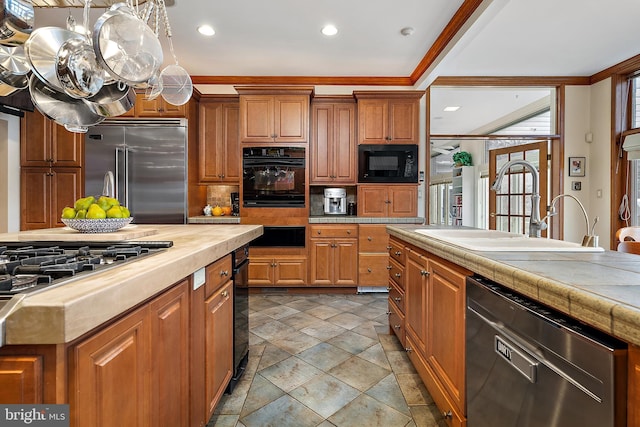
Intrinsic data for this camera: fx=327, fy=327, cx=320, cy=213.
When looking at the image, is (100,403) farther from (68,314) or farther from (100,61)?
(100,61)

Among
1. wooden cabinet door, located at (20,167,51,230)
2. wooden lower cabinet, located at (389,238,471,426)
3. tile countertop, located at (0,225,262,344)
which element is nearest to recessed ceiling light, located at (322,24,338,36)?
wooden lower cabinet, located at (389,238,471,426)

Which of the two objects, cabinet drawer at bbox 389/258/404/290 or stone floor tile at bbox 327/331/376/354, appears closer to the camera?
cabinet drawer at bbox 389/258/404/290

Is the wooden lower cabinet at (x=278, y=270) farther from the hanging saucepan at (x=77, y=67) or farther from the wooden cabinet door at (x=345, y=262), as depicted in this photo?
the hanging saucepan at (x=77, y=67)

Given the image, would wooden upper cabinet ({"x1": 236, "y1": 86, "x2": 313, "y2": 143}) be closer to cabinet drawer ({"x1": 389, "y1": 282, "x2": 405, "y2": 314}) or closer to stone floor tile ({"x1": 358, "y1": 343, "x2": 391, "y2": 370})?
cabinet drawer ({"x1": 389, "y1": 282, "x2": 405, "y2": 314})

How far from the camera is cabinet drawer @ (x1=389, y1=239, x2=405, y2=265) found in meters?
2.25

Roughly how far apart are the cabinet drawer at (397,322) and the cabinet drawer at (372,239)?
1.33 m

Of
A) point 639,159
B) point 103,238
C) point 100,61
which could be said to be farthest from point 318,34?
point 639,159

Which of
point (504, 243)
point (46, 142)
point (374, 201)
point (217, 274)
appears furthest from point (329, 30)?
point (46, 142)

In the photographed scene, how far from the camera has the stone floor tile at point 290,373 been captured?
1.96 meters

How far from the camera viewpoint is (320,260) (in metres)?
3.93

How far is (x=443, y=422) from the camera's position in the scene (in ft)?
5.28

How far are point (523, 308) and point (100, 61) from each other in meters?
1.61

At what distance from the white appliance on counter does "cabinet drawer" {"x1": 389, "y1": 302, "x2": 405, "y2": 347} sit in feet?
6.20

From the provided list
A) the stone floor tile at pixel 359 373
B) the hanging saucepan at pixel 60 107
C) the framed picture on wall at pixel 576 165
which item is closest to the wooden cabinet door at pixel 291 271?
the stone floor tile at pixel 359 373
